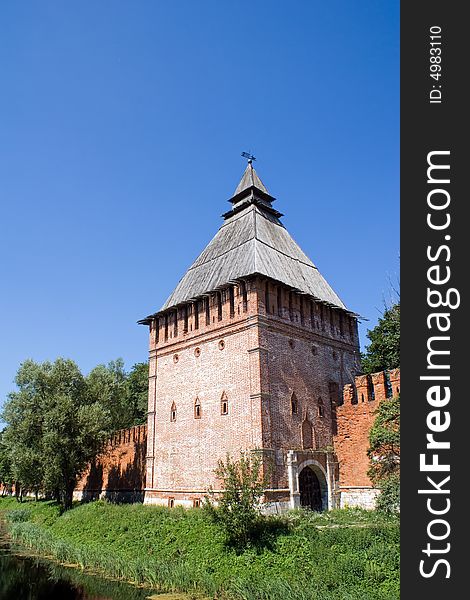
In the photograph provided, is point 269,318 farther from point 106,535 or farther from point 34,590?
point 34,590

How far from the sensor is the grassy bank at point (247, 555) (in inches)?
468

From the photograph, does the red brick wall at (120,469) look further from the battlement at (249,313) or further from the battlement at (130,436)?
the battlement at (249,313)

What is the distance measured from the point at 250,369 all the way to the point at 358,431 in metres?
5.29

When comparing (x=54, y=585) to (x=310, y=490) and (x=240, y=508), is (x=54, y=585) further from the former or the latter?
(x=310, y=490)

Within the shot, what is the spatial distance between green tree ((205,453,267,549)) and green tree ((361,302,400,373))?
44.5 ft

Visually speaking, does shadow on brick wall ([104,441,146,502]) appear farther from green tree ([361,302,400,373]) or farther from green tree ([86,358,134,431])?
green tree ([361,302,400,373])

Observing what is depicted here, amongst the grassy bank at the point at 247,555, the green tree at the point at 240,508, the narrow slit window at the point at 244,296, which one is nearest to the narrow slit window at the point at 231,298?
the narrow slit window at the point at 244,296

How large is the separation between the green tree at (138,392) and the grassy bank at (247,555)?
19400 millimetres

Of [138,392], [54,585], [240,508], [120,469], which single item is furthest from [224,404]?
[138,392]

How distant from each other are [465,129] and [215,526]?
47.9ft

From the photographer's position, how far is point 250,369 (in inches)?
754

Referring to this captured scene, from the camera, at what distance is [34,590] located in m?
15.6

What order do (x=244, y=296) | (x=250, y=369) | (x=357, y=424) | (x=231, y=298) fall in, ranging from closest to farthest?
1. (x=250, y=369)
2. (x=357, y=424)
3. (x=244, y=296)
4. (x=231, y=298)

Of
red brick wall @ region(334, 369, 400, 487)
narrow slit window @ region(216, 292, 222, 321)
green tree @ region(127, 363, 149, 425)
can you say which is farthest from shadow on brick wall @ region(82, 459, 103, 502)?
red brick wall @ region(334, 369, 400, 487)
